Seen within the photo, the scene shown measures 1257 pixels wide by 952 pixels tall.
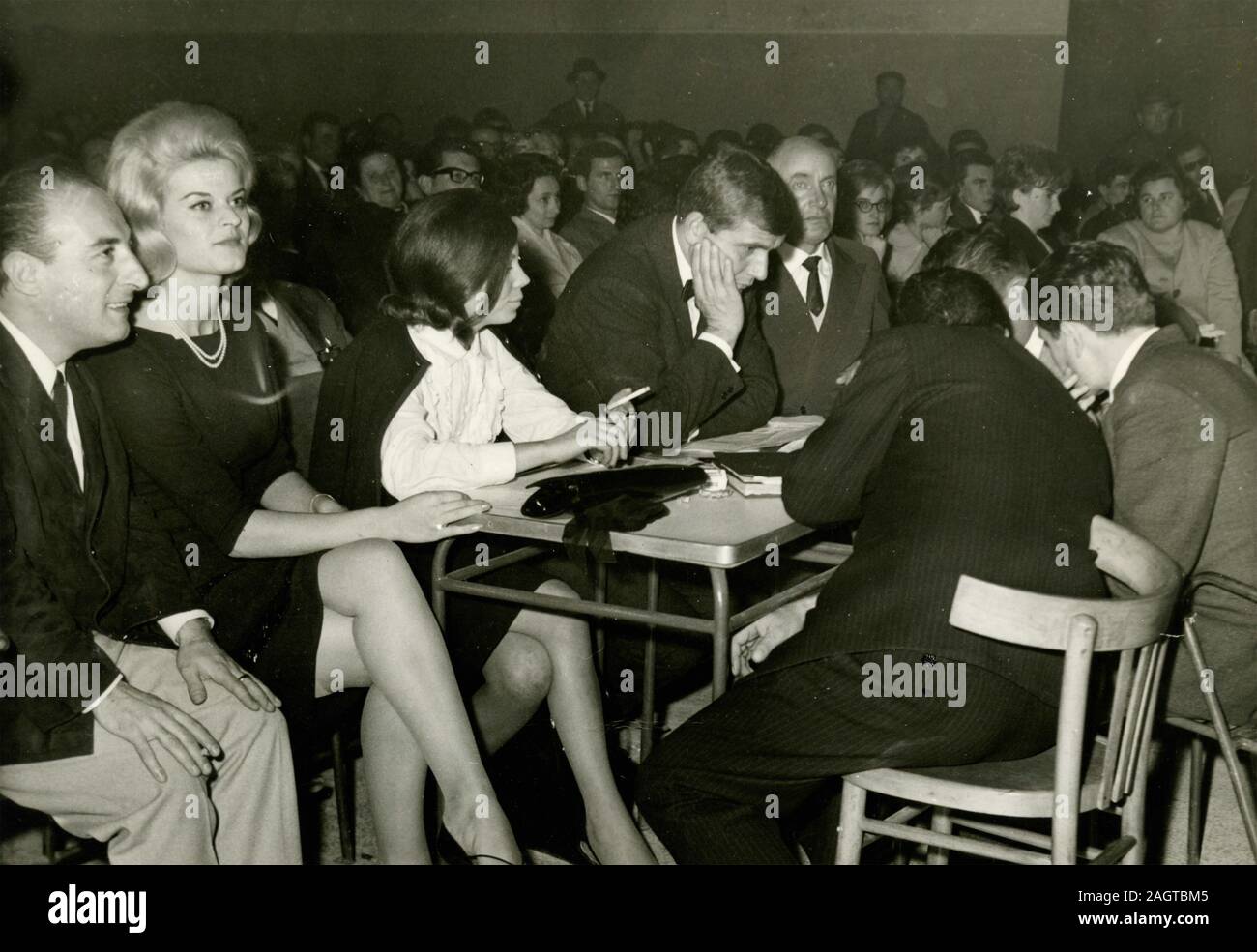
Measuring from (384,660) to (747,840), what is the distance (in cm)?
65

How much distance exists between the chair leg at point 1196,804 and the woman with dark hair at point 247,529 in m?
1.34

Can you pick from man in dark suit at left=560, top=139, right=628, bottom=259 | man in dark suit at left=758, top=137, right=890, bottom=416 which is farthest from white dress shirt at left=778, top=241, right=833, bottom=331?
man in dark suit at left=560, top=139, right=628, bottom=259

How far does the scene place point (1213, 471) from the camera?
1.99 m

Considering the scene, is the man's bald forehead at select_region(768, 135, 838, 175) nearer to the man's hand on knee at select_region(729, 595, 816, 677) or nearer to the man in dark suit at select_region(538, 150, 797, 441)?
the man in dark suit at select_region(538, 150, 797, 441)

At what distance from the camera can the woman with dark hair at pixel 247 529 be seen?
1.87 m

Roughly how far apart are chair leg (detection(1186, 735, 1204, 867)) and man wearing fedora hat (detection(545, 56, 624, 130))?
528 centimetres

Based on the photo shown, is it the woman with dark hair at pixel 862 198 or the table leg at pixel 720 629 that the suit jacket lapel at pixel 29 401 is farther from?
the woman with dark hair at pixel 862 198

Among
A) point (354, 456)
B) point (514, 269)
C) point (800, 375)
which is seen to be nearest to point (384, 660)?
point (354, 456)

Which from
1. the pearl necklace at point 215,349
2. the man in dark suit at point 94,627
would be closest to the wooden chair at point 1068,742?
the man in dark suit at point 94,627

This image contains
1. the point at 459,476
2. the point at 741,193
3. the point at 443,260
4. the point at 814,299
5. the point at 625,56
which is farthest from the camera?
the point at 625,56

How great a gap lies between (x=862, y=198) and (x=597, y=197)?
1.15m

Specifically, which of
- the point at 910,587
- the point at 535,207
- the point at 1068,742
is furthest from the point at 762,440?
the point at 535,207

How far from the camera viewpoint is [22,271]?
65.4 inches

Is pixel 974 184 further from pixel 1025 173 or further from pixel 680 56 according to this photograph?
pixel 680 56
